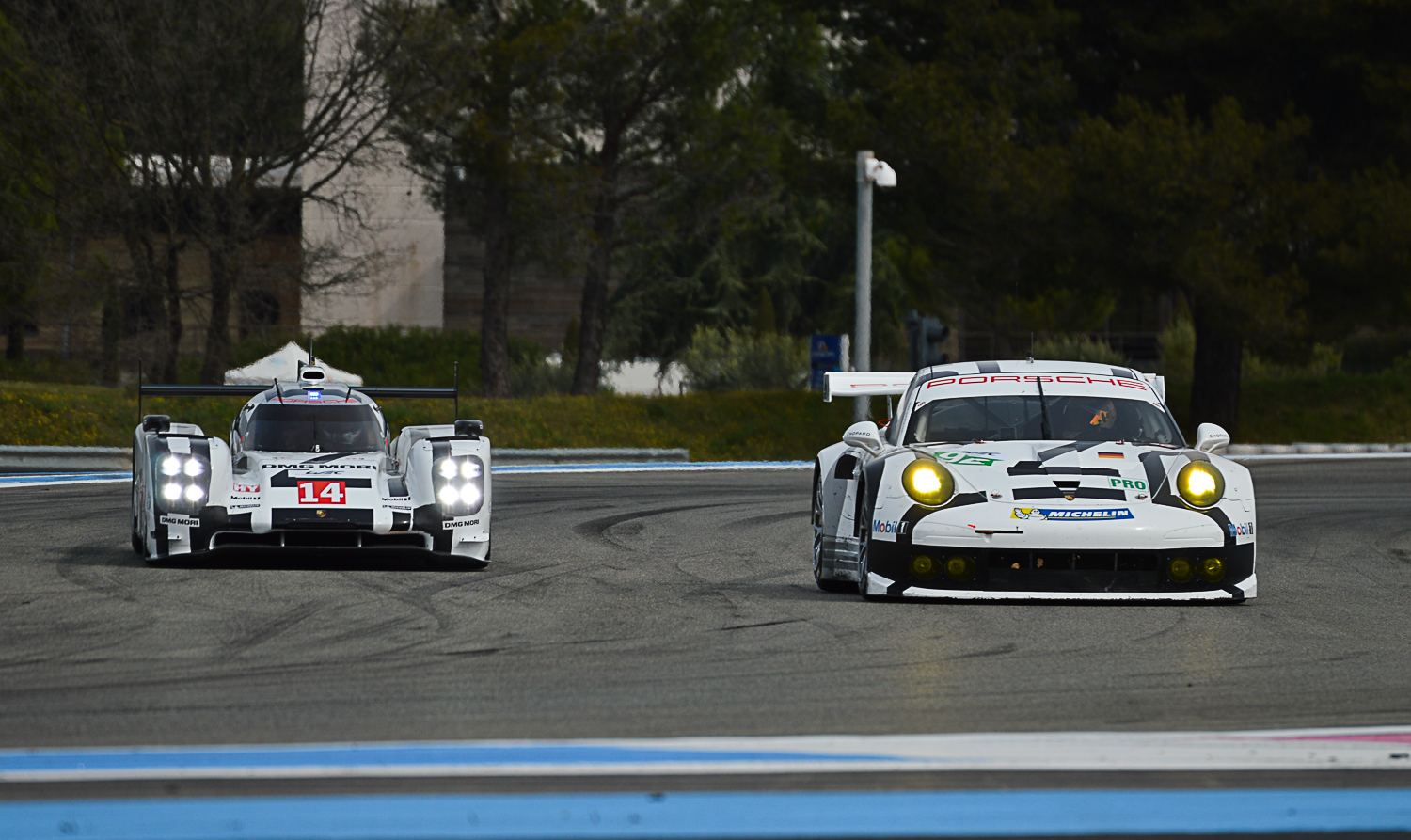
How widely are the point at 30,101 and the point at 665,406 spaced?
1096 centimetres

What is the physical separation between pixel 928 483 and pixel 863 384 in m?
2.14

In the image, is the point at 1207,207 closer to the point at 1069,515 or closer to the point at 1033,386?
the point at 1033,386

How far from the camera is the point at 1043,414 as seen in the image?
10.5 meters

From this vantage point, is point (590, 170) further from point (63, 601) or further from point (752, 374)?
point (63, 601)

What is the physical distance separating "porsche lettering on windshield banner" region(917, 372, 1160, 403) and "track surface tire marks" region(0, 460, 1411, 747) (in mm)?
1386

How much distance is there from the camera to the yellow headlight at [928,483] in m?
9.27

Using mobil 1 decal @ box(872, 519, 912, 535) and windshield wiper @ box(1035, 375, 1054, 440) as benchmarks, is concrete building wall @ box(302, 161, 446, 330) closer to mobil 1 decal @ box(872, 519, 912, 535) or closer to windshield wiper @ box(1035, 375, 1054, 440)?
windshield wiper @ box(1035, 375, 1054, 440)

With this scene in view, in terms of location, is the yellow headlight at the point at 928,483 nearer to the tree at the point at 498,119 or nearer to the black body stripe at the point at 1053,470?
the black body stripe at the point at 1053,470

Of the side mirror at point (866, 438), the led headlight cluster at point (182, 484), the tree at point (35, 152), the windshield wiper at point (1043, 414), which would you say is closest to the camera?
the side mirror at point (866, 438)

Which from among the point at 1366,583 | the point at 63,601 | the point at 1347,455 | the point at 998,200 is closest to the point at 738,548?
the point at 1366,583

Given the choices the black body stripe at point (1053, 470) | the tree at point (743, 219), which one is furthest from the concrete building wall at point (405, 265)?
the black body stripe at point (1053, 470)

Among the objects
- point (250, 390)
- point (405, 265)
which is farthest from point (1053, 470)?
point (405, 265)

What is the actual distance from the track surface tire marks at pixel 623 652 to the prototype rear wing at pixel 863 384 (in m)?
1.20

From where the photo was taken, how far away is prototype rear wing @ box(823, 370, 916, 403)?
37.2 feet
